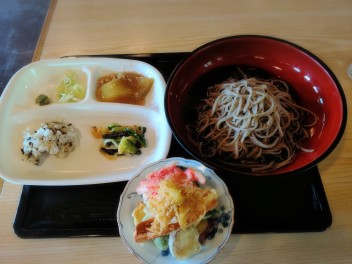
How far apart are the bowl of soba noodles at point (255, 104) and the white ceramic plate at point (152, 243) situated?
0.09 m

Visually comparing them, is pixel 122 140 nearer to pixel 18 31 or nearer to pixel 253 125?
pixel 253 125

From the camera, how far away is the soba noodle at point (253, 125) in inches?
49.4

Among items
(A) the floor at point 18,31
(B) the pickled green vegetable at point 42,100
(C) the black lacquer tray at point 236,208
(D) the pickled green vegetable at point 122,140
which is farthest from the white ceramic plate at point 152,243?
(A) the floor at point 18,31

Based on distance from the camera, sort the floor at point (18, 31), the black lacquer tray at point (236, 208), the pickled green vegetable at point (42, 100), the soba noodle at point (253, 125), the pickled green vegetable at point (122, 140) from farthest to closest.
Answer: the floor at point (18, 31) → the pickled green vegetable at point (42, 100) → the pickled green vegetable at point (122, 140) → the soba noodle at point (253, 125) → the black lacquer tray at point (236, 208)

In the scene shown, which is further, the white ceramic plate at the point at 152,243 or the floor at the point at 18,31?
the floor at the point at 18,31

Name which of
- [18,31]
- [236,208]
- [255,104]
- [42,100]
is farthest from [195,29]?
[18,31]

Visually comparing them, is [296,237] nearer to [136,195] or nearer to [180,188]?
[180,188]

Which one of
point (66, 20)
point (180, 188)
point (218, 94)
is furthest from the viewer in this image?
point (66, 20)

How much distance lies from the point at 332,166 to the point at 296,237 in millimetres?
368

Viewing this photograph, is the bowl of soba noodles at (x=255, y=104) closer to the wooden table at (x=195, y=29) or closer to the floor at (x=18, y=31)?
the wooden table at (x=195, y=29)

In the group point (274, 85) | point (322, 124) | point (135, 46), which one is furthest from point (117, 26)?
point (322, 124)

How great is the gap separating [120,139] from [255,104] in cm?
64

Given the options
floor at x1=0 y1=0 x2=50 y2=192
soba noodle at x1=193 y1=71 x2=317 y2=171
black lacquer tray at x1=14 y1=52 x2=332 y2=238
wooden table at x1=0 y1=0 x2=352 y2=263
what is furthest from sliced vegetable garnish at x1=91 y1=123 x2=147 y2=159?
floor at x1=0 y1=0 x2=50 y2=192

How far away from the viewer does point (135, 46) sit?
5.72 feet
